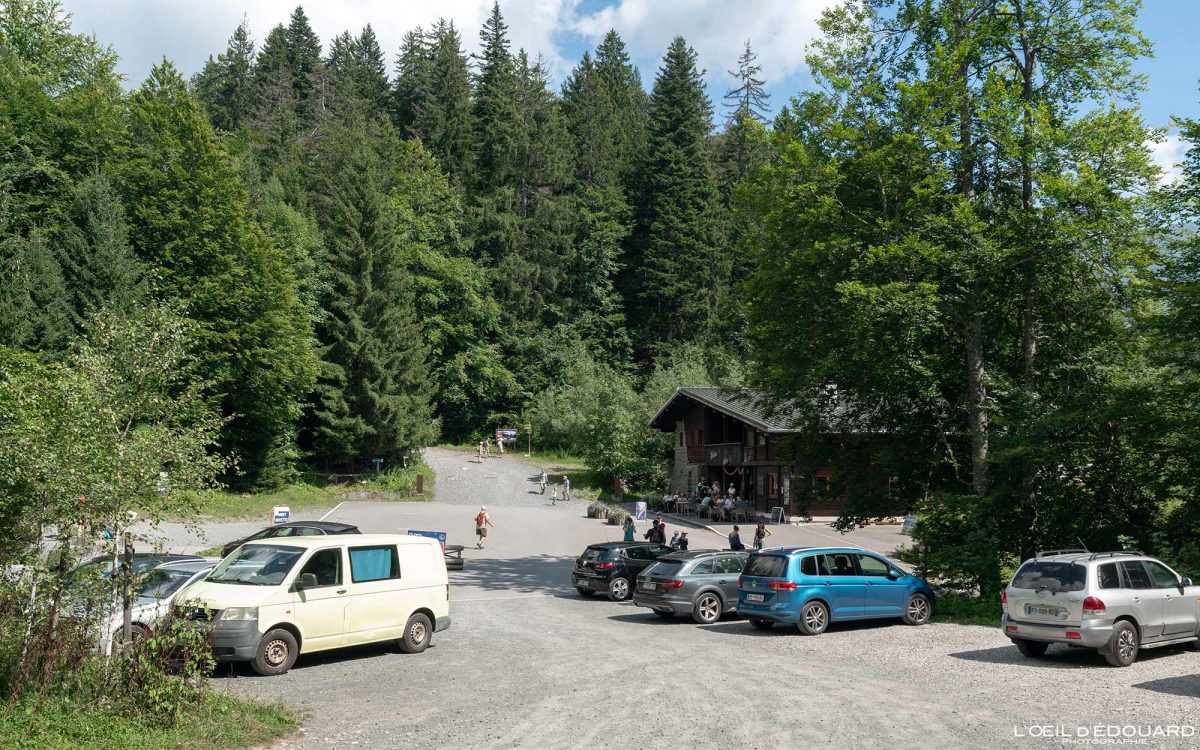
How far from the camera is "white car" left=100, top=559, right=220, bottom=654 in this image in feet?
29.7

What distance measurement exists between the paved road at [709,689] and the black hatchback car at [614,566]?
4.03 meters

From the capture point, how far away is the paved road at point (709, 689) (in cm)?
874

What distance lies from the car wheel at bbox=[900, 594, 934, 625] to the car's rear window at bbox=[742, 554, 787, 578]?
2827mm

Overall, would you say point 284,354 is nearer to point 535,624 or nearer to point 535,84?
point 535,624

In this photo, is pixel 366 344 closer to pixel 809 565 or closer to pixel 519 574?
pixel 519 574

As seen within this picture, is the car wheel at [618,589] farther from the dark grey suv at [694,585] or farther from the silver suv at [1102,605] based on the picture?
the silver suv at [1102,605]

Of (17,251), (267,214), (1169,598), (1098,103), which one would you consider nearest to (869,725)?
(1169,598)

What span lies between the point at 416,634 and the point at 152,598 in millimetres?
3895

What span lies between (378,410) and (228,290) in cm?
1244

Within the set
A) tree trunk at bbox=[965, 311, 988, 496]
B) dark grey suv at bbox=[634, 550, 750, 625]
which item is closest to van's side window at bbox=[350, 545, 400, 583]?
dark grey suv at bbox=[634, 550, 750, 625]

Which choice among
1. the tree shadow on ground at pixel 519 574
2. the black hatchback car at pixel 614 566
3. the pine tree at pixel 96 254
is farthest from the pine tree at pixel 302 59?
the black hatchback car at pixel 614 566

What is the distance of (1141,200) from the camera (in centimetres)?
2084

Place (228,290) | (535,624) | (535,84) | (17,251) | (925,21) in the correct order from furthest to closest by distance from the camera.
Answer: (535,84) → (228,290) → (17,251) → (925,21) → (535,624)

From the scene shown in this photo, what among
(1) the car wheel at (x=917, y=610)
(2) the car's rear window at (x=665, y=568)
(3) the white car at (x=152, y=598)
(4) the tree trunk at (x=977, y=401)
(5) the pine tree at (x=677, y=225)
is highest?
(5) the pine tree at (x=677, y=225)
